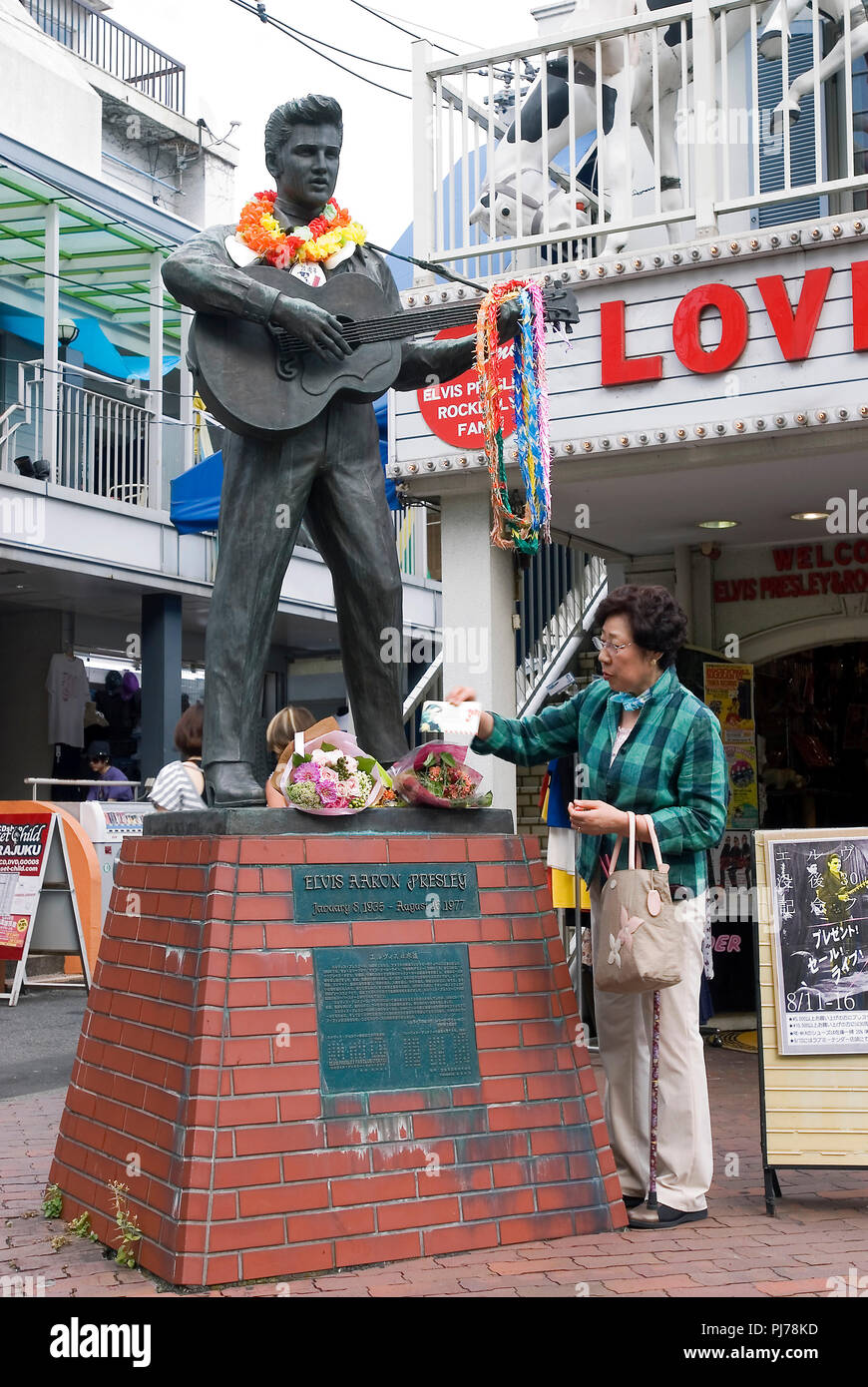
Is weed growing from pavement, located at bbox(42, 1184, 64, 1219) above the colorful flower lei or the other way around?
the other way around

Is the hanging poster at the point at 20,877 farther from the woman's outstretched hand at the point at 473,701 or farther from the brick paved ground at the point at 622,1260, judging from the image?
the woman's outstretched hand at the point at 473,701

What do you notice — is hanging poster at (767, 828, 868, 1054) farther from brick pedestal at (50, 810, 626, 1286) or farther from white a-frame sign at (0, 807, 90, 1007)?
white a-frame sign at (0, 807, 90, 1007)

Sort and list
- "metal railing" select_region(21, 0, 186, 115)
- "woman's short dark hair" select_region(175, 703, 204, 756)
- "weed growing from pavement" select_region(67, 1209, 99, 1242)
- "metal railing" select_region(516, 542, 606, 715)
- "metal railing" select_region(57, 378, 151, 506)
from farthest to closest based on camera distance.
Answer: "metal railing" select_region(21, 0, 186, 115) < "metal railing" select_region(57, 378, 151, 506) < "metal railing" select_region(516, 542, 606, 715) < "woman's short dark hair" select_region(175, 703, 204, 756) < "weed growing from pavement" select_region(67, 1209, 99, 1242)

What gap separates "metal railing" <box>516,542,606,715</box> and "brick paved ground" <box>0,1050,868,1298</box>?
7.45 m

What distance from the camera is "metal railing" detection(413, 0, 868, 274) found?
25.1 ft

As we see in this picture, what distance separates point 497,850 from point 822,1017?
4.24 ft

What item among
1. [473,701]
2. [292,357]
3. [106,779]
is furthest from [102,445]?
[473,701]

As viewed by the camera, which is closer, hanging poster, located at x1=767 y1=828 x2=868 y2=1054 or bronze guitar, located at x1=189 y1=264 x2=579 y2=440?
bronze guitar, located at x1=189 y1=264 x2=579 y2=440

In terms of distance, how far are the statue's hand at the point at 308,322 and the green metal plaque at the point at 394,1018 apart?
5.99 feet

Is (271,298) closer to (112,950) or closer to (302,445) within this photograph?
(302,445)

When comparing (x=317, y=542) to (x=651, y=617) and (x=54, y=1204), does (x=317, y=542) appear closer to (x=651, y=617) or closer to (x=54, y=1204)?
(x=651, y=617)

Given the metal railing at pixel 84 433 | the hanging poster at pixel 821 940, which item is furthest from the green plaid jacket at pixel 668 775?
the metal railing at pixel 84 433

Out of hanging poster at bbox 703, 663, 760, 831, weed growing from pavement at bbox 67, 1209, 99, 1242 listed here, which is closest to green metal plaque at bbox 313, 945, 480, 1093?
weed growing from pavement at bbox 67, 1209, 99, 1242

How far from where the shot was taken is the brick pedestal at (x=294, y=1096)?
386 centimetres
